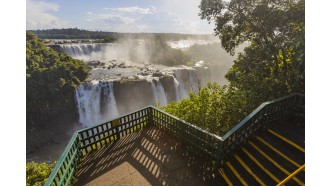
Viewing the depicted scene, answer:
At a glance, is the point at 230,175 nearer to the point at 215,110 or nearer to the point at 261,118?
the point at 261,118

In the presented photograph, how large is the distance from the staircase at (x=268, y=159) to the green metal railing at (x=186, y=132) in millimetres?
323

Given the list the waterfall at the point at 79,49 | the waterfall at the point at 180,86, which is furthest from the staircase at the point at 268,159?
the waterfall at the point at 79,49

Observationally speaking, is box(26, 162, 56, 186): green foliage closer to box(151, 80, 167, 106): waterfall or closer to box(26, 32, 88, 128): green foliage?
box(26, 32, 88, 128): green foliage

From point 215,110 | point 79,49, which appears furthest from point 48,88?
point 215,110

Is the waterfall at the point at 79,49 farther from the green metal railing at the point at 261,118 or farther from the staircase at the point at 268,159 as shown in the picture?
the staircase at the point at 268,159

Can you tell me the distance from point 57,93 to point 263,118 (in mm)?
31077

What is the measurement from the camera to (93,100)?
30.8 m

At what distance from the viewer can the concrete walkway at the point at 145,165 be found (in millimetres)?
6609

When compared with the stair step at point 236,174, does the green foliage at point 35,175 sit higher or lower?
lower

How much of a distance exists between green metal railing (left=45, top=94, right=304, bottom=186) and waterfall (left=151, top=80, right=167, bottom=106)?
898 inches

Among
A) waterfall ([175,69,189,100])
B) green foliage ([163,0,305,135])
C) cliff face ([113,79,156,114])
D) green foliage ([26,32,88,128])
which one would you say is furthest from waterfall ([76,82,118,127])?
green foliage ([163,0,305,135])

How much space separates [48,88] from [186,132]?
29.4 meters
